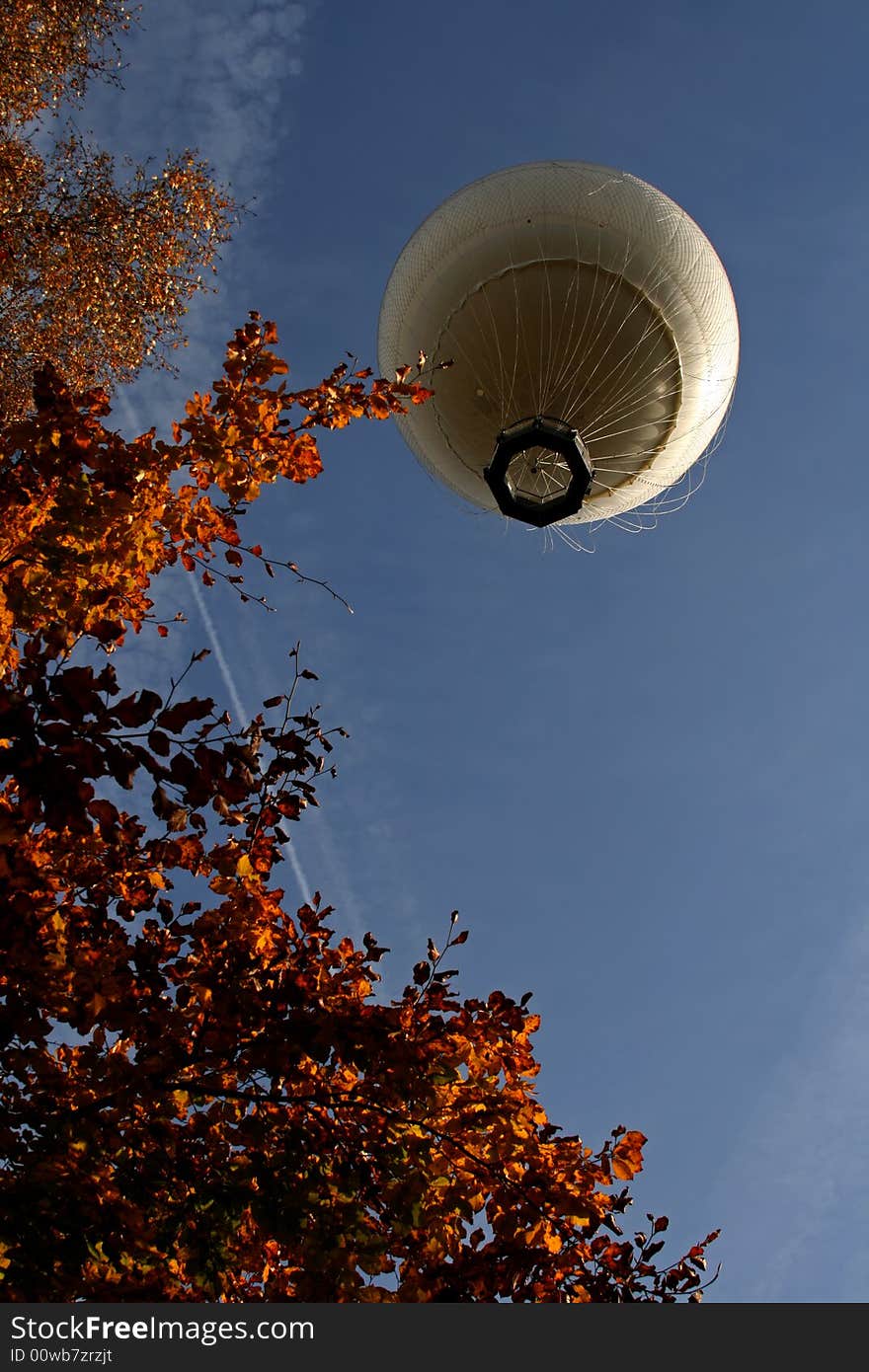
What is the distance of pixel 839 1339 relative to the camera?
16.2ft

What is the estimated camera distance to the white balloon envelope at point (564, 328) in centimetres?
1173

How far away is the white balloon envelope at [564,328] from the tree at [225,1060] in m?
6.31

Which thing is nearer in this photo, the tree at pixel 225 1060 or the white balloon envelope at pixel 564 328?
the tree at pixel 225 1060

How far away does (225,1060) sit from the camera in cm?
600

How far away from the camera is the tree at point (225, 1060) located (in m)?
5.23

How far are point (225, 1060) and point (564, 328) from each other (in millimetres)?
10181

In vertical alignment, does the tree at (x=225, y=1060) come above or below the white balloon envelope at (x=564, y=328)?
below

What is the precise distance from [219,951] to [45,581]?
301 centimetres

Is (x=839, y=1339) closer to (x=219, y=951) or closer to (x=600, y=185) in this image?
(x=219, y=951)

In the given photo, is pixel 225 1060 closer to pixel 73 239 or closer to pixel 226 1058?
pixel 226 1058

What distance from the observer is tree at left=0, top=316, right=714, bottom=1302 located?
17.1ft

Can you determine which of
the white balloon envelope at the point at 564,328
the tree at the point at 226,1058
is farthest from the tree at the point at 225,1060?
the white balloon envelope at the point at 564,328

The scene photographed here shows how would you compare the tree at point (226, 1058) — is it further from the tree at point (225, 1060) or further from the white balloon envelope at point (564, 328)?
the white balloon envelope at point (564, 328)

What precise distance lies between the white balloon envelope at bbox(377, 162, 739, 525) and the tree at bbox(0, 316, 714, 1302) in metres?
6.31
